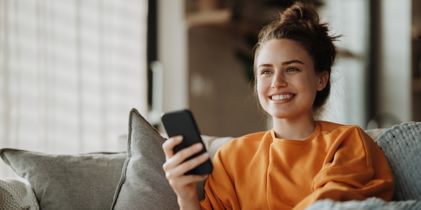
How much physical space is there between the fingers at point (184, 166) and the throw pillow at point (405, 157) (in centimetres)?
59

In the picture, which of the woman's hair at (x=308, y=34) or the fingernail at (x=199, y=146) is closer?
the fingernail at (x=199, y=146)

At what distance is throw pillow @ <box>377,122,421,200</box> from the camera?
1.48 meters

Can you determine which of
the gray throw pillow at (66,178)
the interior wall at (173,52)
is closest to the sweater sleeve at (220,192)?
the gray throw pillow at (66,178)

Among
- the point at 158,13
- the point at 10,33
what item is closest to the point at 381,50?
the point at 158,13

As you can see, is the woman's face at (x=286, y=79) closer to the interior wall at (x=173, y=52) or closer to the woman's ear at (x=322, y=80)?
the woman's ear at (x=322, y=80)

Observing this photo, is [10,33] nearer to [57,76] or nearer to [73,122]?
[57,76]

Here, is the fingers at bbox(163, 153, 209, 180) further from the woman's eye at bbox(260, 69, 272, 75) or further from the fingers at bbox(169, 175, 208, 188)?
the woman's eye at bbox(260, 69, 272, 75)

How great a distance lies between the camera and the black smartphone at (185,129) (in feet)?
4.11

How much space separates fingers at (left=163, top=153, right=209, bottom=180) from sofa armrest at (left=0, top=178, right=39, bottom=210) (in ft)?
1.60

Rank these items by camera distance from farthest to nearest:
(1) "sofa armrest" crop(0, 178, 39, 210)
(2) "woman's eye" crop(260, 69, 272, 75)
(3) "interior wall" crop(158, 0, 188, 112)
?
1. (3) "interior wall" crop(158, 0, 188, 112)
2. (2) "woman's eye" crop(260, 69, 272, 75)
3. (1) "sofa armrest" crop(0, 178, 39, 210)

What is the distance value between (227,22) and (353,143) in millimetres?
2585

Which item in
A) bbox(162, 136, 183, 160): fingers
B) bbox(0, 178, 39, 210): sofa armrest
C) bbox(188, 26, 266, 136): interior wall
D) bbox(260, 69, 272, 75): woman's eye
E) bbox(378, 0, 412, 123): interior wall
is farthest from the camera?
bbox(378, 0, 412, 123): interior wall

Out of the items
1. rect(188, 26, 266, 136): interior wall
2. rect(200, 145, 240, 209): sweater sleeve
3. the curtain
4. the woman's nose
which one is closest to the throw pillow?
the woman's nose

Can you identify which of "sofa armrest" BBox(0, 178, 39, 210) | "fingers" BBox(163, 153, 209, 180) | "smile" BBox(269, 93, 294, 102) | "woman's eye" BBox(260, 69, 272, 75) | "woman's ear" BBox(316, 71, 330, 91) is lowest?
"sofa armrest" BBox(0, 178, 39, 210)
